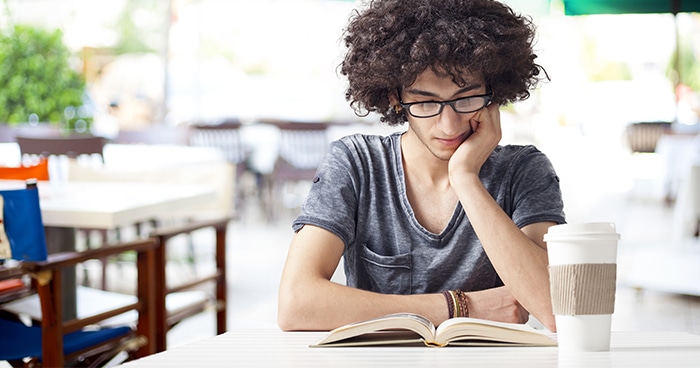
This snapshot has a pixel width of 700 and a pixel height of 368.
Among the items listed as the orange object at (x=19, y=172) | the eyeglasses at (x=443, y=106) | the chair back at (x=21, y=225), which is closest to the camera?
the eyeglasses at (x=443, y=106)

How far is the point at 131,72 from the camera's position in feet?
40.4

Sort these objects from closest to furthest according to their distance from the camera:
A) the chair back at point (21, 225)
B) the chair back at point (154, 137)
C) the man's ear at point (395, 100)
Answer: the man's ear at point (395, 100)
the chair back at point (21, 225)
the chair back at point (154, 137)

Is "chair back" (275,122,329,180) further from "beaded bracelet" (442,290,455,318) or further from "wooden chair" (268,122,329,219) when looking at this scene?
"beaded bracelet" (442,290,455,318)

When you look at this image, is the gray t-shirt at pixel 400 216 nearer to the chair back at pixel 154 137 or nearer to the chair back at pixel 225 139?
the chair back at pixel 154 137

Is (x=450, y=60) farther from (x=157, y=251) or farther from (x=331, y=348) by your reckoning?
(x=157, y=251)

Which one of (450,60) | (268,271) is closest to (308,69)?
(268,271)

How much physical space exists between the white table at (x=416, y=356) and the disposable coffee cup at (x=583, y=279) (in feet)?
0.11

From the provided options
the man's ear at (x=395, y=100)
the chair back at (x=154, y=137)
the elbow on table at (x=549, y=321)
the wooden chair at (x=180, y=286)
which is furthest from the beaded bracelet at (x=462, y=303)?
the chair back at (x=154, y=137)

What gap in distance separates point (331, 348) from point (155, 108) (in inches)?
452

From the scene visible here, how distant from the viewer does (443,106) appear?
166cm

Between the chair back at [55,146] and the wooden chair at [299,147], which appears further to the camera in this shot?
the wooden chair at [299,147]

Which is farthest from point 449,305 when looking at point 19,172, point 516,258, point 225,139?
point 225,139

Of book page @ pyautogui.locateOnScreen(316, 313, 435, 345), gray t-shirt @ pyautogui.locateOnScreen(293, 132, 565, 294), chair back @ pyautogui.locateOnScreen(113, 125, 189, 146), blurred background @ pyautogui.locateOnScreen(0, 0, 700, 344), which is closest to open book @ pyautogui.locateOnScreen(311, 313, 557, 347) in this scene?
book page @ pyautogui.locateOnScreen(316, 313, 435, 345)

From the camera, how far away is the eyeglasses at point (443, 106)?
1.67m
